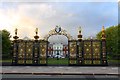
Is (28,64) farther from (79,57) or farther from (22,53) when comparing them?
(79,57)

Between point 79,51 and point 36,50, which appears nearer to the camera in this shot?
point 79,51

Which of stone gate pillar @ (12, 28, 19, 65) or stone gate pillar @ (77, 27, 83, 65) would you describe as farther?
stone gate pillar @ (12, 28, 19, 65)

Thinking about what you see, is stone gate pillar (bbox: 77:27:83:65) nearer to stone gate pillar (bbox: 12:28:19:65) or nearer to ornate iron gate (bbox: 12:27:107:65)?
ornate iron gate (bbox: 12:27:107:65)

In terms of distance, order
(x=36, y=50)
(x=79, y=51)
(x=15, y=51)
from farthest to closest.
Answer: (x=36, y=50) → (x=15, y=51) → (x=79, y=51)

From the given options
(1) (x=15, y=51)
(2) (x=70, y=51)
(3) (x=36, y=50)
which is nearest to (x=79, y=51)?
(2) (x=70, y=51)

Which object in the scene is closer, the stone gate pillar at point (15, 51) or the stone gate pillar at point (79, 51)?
the stone gate pillar at point (79, 51)

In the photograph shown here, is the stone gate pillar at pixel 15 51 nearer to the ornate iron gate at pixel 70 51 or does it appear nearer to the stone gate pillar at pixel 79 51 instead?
the ornate iron gate at pixel 70 51

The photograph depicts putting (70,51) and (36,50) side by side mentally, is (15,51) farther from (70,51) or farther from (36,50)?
(70,51)

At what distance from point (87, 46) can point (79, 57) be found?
60.0 inches

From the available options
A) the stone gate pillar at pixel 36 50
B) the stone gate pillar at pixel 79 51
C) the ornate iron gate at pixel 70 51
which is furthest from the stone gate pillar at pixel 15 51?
the stone gate pillar at pixel 79 51

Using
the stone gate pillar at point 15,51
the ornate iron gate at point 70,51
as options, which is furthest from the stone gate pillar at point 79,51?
the stone gate pillar at point 15,51

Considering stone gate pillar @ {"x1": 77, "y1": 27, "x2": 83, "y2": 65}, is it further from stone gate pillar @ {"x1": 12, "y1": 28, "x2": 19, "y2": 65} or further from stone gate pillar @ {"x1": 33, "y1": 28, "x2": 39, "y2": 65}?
stone gate pillar @ {"x1": 12, "y1": 28, "x2": 19, "y2": 65}

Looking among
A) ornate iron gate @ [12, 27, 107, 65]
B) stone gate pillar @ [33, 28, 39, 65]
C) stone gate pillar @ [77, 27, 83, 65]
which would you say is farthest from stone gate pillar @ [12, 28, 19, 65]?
stone gate pillar @ [77, 27, 83, 65]

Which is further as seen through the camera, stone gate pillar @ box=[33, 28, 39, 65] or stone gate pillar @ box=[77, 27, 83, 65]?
stone gate pillar @ box=[33, 28, 39, 65]
